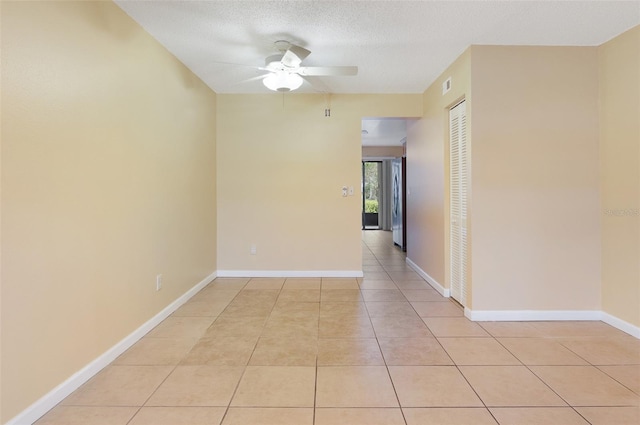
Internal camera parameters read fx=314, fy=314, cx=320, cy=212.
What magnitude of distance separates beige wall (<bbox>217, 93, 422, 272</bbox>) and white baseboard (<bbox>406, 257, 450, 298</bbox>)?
2.87ft

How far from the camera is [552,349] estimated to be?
228 centimetres

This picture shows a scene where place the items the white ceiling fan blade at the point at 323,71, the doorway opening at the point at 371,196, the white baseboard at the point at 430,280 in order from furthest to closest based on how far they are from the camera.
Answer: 1. the doorway opening at the point at 371,196
2. the white baseboard at the point at 430,280
3. the white ceiling fan blade at the point at 323,71

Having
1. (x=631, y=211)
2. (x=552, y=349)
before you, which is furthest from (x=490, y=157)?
(x=552, y=349)

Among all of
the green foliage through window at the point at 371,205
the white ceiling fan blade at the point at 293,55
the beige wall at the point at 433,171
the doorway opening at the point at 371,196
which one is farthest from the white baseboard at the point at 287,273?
the green foliage through window at the point at 371,205

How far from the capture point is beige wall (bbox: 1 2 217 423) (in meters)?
1.46

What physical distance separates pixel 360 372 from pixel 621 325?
231cm

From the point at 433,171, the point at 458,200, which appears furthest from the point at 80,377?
the point at 433,171

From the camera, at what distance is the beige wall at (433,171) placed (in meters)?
3.15

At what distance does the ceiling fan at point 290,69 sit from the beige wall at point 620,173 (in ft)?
7.01

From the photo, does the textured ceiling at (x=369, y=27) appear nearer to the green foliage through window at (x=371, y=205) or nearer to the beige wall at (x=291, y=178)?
the beige wall at (x=291, y=178)

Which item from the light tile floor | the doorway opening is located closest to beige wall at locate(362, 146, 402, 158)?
the doorway opening

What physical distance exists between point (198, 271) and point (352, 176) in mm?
2271

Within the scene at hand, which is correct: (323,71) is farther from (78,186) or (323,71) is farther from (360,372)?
(360,372)

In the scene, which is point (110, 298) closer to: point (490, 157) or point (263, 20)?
point (263, 20)
